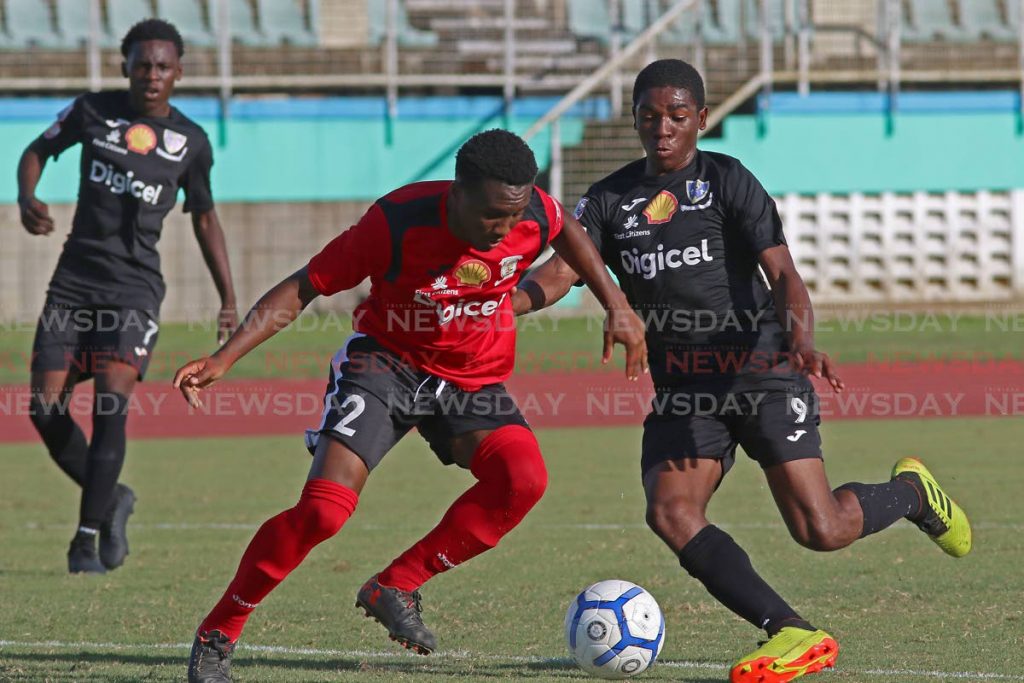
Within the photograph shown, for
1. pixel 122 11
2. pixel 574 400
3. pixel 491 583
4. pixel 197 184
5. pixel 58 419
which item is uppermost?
pixel 197 184

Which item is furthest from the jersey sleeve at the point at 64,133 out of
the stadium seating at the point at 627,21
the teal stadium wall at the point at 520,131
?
the stadium seating at the point at 627,21

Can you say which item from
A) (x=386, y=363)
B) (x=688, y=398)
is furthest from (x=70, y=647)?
(x=688, y=398)

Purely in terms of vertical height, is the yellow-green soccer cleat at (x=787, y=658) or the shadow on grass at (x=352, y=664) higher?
the yellow-green soccer cleat at (x=787, y=658)

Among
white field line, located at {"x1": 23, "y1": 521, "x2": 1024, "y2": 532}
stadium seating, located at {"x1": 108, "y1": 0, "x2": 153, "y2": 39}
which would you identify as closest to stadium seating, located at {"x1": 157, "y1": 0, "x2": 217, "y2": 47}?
stadium seating, located at {"x1": 108, "y1": 0, "x2": 153, "y2": 39}

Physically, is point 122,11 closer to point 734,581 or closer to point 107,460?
point 107,460

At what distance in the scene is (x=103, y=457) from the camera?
8.13 m

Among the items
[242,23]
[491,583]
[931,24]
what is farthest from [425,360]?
[931,24]

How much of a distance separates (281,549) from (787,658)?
1.73m

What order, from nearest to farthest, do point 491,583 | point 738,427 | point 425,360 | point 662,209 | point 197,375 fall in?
point 197,375 → point 425,360 → point 738,427 → point 662,209 → point 491,583

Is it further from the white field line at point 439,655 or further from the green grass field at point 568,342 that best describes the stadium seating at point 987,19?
the white field line at point 439,655

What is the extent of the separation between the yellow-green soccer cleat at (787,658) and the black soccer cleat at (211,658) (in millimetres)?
1693

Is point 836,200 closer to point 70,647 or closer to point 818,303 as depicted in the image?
point 818,303

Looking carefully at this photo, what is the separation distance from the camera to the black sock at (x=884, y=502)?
6078 millimetres

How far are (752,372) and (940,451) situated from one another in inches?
285
